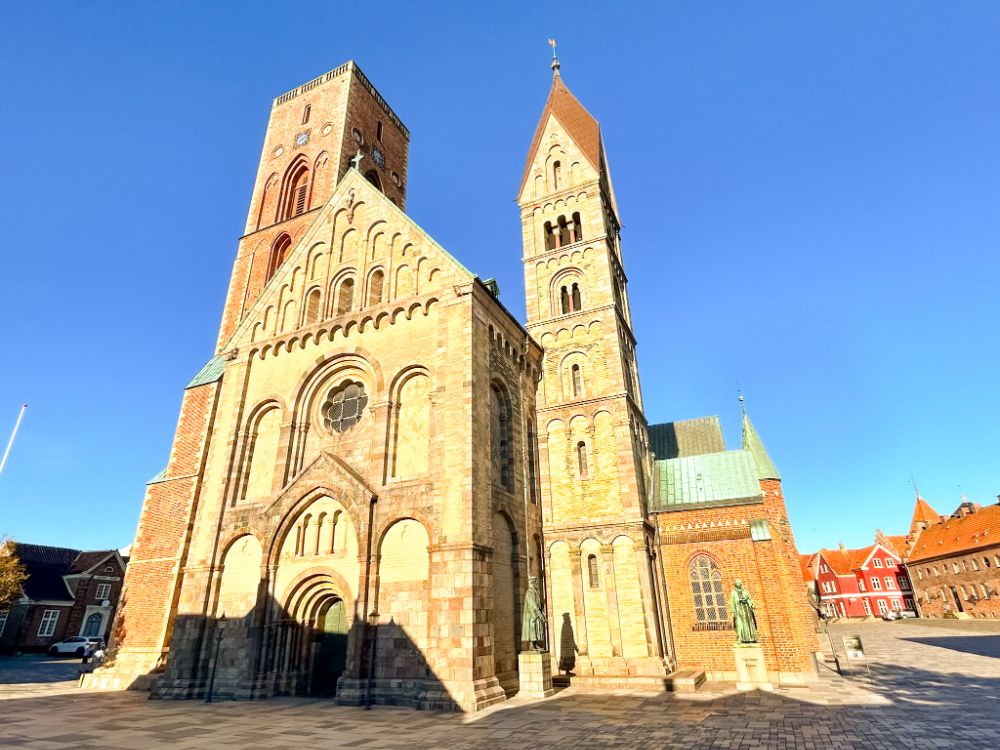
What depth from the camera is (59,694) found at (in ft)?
62.3

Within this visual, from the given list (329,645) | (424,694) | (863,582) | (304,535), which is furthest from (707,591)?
(863,582)

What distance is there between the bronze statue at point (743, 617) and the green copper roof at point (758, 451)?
654 centimetres

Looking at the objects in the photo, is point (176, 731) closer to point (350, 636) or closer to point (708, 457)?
point (350, 636)

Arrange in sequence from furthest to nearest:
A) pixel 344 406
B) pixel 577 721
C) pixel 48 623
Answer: pixel 48 623, pixel 344 406, pixel 577 721

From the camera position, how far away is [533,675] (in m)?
→ 15.9

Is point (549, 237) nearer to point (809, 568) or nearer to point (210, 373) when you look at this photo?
point (210, 373)

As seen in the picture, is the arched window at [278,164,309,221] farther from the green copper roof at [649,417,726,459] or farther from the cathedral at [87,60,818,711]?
the green copper roof at [649,417,726,459]

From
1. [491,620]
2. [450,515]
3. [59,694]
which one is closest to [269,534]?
[450,515]

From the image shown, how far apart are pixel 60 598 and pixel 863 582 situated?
96.4m

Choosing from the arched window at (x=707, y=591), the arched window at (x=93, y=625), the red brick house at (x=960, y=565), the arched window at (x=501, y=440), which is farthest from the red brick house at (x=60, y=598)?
the red brick house at (x=960, y=565)

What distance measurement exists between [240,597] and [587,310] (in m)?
18.6

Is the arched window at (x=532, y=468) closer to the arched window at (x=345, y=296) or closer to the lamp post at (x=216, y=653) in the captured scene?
the arched window at (x=345, y=296)

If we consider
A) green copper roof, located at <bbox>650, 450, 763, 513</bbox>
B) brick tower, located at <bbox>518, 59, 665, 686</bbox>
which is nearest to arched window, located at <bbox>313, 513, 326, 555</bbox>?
brick tower, located at <bbox>518, 59, 665, 686</bbox>

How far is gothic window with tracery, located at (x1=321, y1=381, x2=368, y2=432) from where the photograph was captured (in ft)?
65.7
